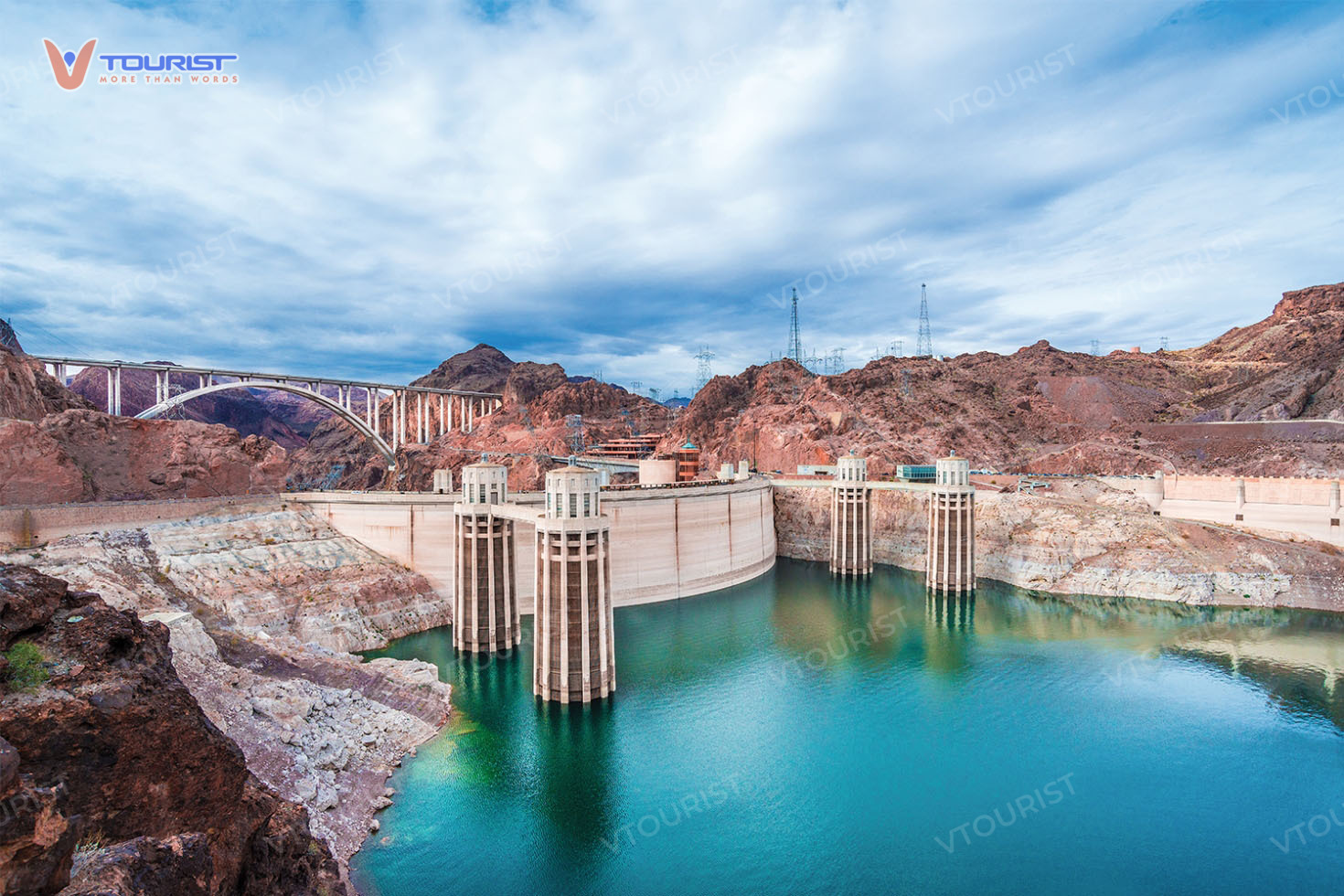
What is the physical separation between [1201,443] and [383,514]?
271 ft

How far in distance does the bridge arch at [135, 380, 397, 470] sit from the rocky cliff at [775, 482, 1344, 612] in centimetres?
6570

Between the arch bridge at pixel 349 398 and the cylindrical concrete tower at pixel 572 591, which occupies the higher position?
the arch bridge at pixel 349 398

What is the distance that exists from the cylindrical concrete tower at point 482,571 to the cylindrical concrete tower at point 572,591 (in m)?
7.68

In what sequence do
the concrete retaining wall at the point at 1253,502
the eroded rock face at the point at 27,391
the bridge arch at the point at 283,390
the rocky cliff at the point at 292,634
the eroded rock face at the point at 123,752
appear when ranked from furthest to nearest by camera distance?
1. the bridge arch at the point at 283,390
2. the concrete retaining wall at the point at 1253,502
3. the eroded rock face at the point at 27,391
4. the rocky cliff at the point at 292,634
5. the eroded rock face at the point at 123,752

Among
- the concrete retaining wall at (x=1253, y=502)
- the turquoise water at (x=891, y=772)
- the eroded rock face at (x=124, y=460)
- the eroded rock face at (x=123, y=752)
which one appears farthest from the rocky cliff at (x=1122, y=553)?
the eroded rock face at (x=123, y=752)

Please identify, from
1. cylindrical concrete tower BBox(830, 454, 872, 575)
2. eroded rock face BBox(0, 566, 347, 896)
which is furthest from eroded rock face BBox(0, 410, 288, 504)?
cylindrical concrete tower BBox(830, 454, 872, 575)

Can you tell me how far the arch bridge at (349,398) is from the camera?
61.3m

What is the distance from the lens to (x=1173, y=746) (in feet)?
88.9

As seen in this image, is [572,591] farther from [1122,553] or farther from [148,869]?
[1122,553]

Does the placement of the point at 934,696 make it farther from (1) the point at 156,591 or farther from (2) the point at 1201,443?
(2) the point at 1201,443

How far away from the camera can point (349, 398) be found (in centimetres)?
10075

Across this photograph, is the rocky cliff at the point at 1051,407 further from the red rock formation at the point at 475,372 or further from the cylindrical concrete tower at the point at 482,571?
the red rock formation at the point at 475,372

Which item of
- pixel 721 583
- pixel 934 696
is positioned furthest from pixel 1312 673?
pixel 721 583

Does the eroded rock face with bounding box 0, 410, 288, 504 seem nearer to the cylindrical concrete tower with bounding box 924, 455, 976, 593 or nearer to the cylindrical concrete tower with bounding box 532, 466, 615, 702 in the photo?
the cylindrical concrete tower with bounding box 532, 466, 615, 702
